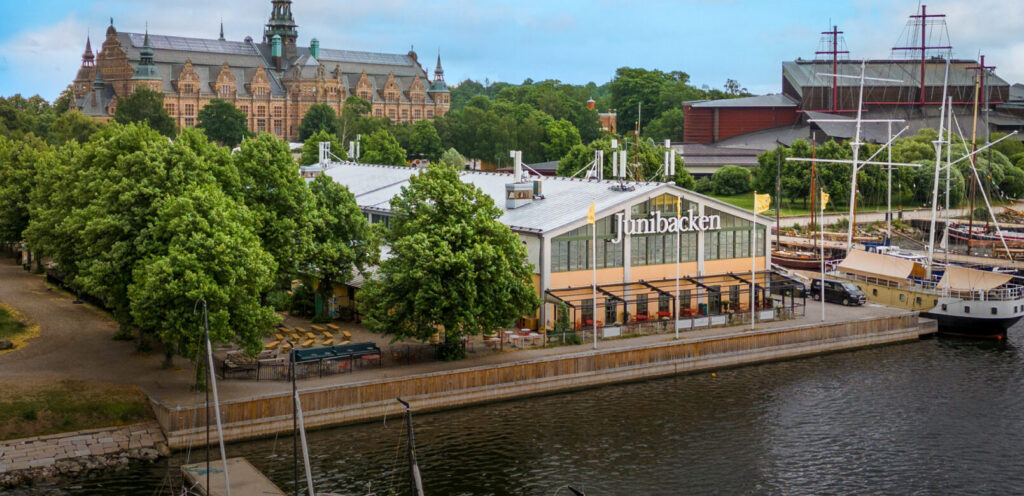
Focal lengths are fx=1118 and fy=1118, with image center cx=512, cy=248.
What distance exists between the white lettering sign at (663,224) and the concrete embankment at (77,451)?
98.7ft

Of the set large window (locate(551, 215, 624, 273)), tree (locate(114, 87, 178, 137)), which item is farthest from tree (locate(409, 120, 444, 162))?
large window (locate(551, 215, 624, 273))

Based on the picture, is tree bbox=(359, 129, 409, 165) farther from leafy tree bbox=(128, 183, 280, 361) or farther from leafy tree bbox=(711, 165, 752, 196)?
leafy tree bbox=(128, 183, 280, 361)

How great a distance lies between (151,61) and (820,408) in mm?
169350

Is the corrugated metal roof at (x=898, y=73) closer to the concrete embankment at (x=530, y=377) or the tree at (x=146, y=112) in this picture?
the tree at (x=146, y=112)

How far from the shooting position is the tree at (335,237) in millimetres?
63688

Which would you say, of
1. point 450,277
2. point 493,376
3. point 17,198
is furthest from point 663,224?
point 17,198

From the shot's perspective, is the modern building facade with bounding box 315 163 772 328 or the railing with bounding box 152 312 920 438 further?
the modern building facade with bounding box 315 163 772 328

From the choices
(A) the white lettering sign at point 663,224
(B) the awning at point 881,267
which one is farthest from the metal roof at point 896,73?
(A) the white lettering sign at point 663,224

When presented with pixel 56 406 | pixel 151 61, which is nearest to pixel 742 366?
pixel 56 406

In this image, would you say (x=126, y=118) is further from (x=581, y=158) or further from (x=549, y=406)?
(x=549, y=406)

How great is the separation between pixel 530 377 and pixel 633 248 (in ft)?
50.7

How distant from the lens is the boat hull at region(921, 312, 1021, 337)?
70250mm

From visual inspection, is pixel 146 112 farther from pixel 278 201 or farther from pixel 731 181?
pixel 278 201

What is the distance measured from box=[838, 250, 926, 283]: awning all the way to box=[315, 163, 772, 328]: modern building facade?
10.8 meters
